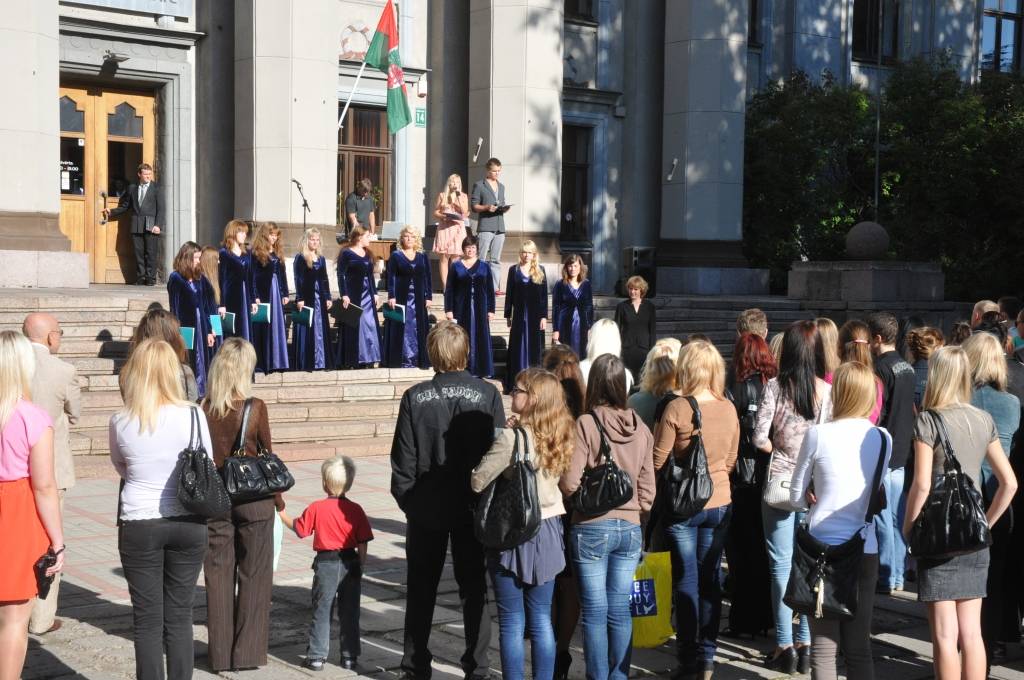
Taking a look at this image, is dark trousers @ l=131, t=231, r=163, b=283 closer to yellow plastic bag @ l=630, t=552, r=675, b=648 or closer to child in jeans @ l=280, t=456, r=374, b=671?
child in jeans @ l=280, t=456, r=374, b=671

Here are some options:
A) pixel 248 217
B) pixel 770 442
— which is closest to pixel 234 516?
pixel 770 442

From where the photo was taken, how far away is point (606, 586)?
6469 mm

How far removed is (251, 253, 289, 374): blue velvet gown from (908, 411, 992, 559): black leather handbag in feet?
32.8

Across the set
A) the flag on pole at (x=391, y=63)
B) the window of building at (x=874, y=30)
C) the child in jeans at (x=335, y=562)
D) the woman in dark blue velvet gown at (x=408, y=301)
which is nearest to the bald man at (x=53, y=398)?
the child in jeans at (x=335, y=562)

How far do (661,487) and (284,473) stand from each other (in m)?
1.91

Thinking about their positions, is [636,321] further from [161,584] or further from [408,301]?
[161,584]

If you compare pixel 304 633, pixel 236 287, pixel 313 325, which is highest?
pixel 236 287

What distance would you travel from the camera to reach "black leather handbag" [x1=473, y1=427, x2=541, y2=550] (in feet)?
19.9

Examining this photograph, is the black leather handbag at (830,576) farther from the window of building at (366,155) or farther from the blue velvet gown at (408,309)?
the window of building at (366,155)

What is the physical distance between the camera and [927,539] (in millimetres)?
6285

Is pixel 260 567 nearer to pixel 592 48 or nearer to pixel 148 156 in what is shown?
pixel 148 156

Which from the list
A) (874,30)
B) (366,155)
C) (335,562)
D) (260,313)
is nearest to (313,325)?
(260,313)

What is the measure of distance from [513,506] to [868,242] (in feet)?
56.2

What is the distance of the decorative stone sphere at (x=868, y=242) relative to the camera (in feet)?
72.4
